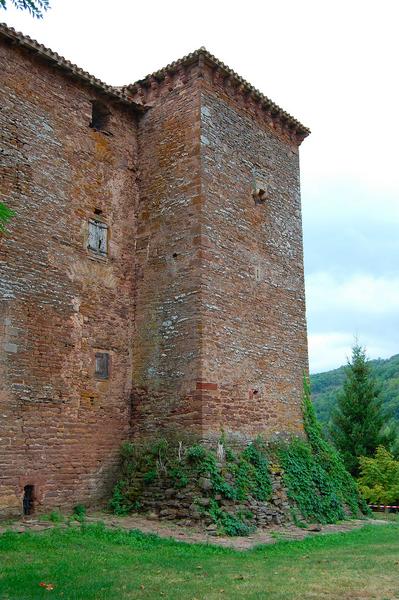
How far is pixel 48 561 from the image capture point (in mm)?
7789

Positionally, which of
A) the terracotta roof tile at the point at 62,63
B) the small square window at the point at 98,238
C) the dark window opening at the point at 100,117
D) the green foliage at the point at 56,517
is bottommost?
the green foliage at the point at 56,517

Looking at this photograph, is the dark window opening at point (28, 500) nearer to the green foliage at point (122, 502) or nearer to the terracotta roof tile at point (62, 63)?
the green foliage at point (122, 502)

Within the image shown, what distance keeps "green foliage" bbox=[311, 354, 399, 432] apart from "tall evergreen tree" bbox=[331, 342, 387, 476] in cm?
1506

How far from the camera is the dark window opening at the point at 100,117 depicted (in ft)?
46.4

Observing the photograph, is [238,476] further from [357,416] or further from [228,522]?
[357,416]

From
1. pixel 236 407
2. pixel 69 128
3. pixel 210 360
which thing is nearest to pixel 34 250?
pixel 69 128

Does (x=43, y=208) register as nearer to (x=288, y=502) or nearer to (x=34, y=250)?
(x=34, y=250)

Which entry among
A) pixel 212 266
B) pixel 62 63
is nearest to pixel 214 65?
pixel 62 63

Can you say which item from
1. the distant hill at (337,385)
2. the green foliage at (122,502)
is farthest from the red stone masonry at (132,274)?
the distant hill at (337,385)

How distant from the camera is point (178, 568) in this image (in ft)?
26.1

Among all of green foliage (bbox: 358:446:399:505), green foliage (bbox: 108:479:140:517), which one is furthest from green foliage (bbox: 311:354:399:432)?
green foliage (bbox: 108:479:140:517)

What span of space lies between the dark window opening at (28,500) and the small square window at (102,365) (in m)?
2.63

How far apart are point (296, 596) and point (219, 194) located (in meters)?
9.01

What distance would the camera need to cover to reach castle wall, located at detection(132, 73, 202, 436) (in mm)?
12492
